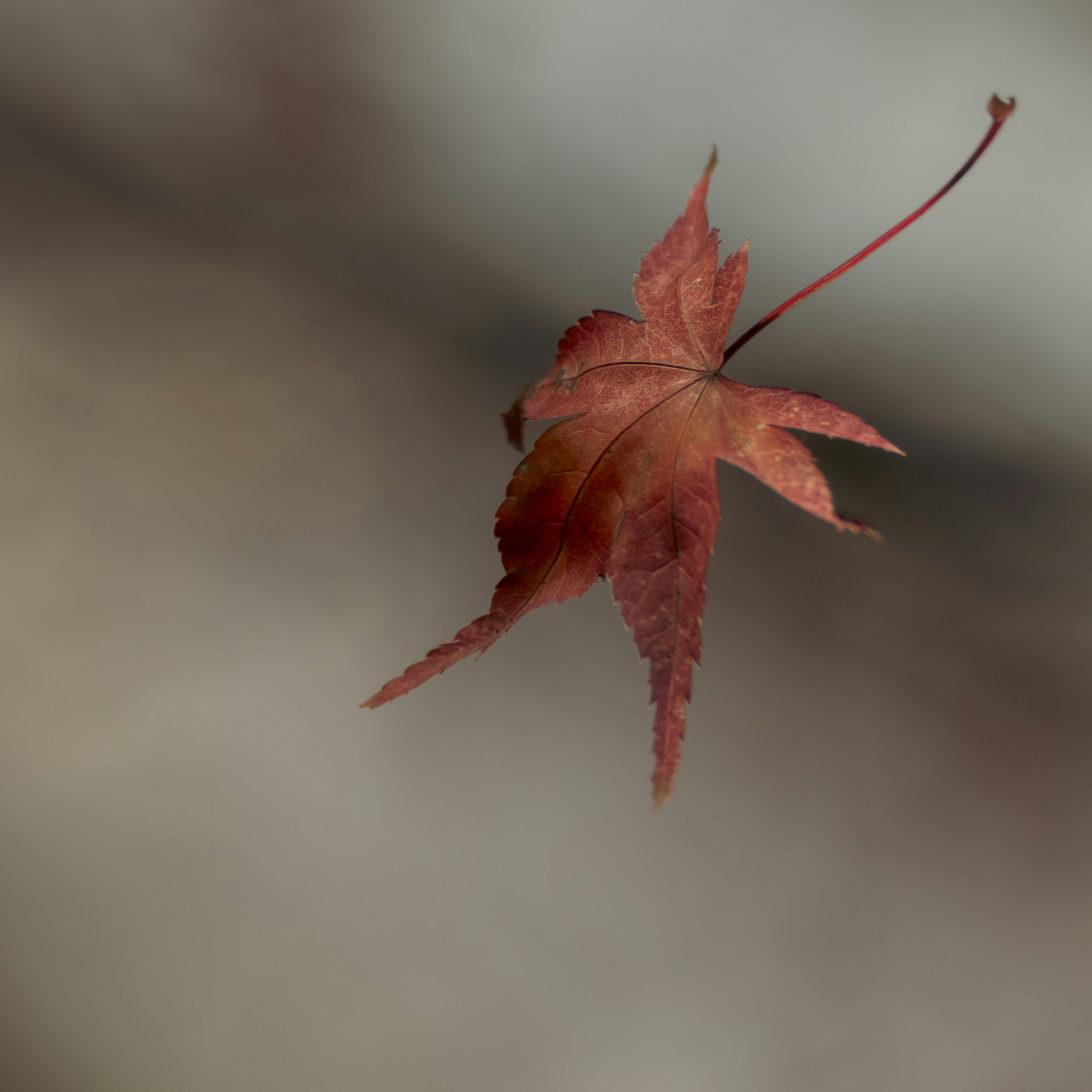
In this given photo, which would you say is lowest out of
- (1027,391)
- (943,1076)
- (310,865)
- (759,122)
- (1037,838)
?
(943,1076)

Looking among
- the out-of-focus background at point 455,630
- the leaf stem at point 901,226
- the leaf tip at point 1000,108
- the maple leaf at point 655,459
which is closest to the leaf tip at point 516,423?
the maple leaf at point 655,459

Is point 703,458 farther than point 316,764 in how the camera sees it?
No

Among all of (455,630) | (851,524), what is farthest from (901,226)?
(455,630)

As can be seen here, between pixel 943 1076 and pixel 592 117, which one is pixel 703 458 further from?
pixel 943 1076

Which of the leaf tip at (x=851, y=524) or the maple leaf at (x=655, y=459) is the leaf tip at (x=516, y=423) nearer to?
the maple leaf at (x=655, y=459)

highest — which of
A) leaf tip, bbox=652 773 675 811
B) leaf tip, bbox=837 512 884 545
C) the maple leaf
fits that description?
the maple leaf

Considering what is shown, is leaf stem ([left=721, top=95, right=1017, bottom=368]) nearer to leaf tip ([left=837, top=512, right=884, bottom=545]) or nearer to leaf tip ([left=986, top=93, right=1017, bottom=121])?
leaf tip ([left=986, top=93, right=1017, bottom=121])

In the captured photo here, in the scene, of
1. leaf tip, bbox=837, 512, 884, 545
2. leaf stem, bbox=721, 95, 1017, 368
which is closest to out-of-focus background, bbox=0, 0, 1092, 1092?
leaf stem, bbox=721, 95, 1017, 368

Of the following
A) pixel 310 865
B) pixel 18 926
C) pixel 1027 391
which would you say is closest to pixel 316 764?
pixel 310 865
